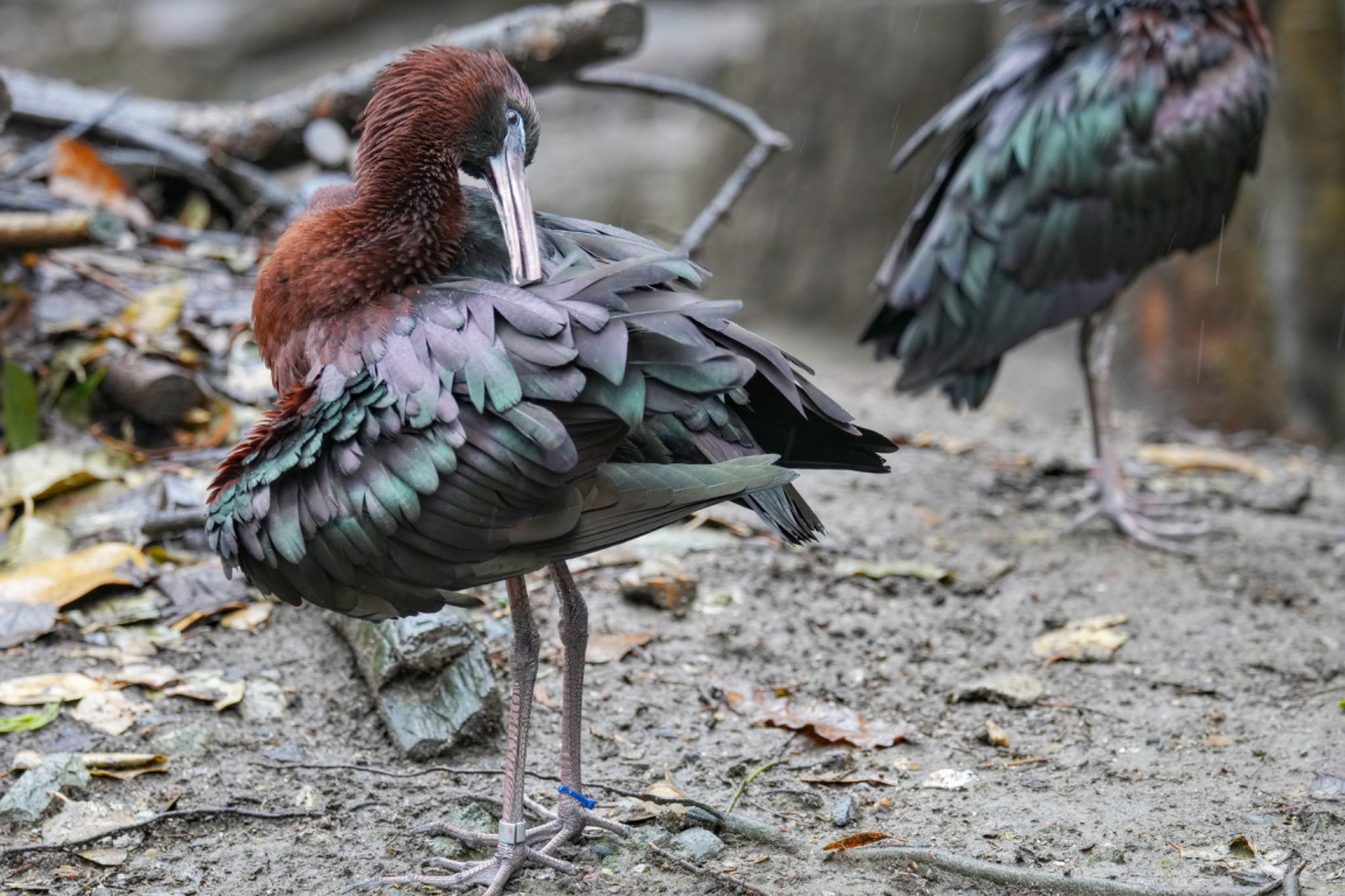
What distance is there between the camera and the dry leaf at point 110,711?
378 cm

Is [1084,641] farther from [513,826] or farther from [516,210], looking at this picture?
[516,210]

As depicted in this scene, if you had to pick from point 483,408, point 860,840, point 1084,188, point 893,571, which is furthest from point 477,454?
point 1084,188

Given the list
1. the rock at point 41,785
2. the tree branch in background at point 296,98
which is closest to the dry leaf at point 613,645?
the rock at point 41,785

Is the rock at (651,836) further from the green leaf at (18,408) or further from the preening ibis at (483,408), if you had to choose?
the green leaf at (18,408)

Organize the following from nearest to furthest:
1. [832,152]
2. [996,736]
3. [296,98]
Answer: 1. [996,736]
2. [296,98]
3. [832,152]

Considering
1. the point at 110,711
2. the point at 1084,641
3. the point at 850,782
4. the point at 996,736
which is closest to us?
the point at 850,782

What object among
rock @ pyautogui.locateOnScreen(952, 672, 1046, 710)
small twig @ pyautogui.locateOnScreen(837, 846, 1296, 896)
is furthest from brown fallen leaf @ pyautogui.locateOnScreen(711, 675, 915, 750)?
small twig @ pyautogui.locateOnScreen(837, 846, 1296, 896)

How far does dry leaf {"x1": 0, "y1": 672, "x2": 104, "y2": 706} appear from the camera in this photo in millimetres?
3828

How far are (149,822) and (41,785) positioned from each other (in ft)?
1.09

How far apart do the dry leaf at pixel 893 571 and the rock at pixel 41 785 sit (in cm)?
264

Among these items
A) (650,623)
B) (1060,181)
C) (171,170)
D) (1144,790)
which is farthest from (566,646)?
(171,170)

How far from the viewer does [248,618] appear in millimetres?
4367

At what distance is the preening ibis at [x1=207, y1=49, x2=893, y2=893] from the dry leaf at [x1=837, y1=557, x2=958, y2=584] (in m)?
1.73

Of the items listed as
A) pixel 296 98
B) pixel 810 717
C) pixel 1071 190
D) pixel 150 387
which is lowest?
pixel 810 717
